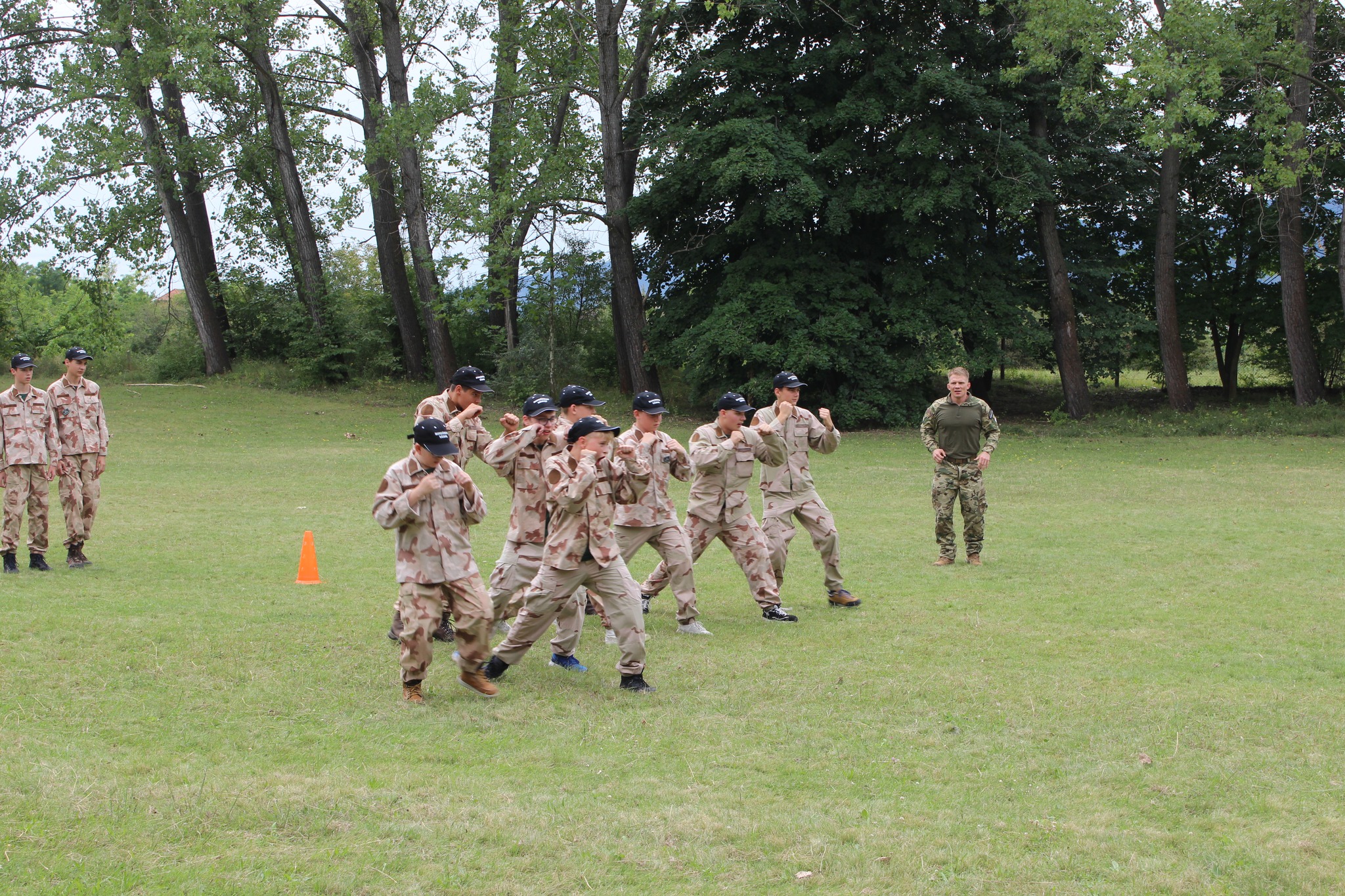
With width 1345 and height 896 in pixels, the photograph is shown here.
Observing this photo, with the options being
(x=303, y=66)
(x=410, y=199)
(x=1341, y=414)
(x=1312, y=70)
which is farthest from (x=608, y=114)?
(x=1341, y=414)

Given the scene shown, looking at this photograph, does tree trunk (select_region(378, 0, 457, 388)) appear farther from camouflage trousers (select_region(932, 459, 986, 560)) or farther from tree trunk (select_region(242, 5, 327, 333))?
camouflage trousers (select_region(932, 459, 986, 560))

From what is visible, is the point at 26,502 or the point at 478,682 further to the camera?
the point at 26,502

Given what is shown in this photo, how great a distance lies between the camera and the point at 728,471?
998 centimetres

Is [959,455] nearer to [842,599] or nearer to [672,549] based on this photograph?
[842,599]

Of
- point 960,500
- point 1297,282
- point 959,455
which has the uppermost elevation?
point 1297,282

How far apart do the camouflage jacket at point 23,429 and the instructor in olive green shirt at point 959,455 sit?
30.5ft

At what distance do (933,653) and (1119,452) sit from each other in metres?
19.9

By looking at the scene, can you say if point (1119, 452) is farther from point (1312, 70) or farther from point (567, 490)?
point (567, 490)

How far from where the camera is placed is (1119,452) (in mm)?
26531

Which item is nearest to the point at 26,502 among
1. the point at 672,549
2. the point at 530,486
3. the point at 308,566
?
the point at 308,566

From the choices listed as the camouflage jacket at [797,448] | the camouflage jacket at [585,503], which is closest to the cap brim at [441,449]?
the camouflage jacket at [585,503]

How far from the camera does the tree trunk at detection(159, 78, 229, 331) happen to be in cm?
3566

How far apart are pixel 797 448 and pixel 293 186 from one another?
33394 millimetres

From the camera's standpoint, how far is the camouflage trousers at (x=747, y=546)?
394 inches
